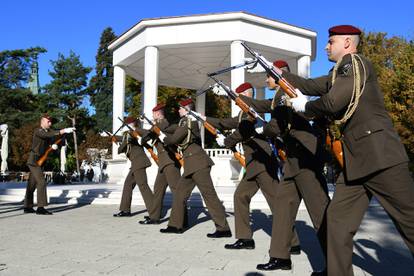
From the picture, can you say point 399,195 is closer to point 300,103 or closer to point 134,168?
point 300,103

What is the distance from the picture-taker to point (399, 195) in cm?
306

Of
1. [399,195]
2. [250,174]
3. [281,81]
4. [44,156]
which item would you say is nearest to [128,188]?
[44,156]

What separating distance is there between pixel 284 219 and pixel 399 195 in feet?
5.27

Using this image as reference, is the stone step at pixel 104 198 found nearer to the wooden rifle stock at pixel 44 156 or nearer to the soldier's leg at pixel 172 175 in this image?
the wooden rifle stock at pixel 44 156

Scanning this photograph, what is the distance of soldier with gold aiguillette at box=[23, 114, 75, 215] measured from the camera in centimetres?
923

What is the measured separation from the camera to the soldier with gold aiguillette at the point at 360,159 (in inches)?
122

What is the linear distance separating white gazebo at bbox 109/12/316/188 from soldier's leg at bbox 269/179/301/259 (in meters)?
14.3

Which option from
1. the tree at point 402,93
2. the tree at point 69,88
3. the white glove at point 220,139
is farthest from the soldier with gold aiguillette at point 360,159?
the tree at point 69,88

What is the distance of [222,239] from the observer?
6379 millimetres

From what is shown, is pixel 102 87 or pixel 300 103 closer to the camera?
pixel 300 103

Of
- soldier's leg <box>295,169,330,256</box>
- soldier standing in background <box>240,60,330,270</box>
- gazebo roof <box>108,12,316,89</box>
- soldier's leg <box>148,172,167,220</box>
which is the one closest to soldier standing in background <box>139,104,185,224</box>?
soldier's leg <box>148,172,167,220</box>

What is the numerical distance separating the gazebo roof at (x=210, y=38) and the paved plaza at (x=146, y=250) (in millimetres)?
12882

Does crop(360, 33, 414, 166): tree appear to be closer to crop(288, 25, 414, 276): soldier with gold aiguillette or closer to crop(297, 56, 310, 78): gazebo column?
crop(297, 56, 310, 78): gazebo column

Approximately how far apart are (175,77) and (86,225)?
21461 mm
